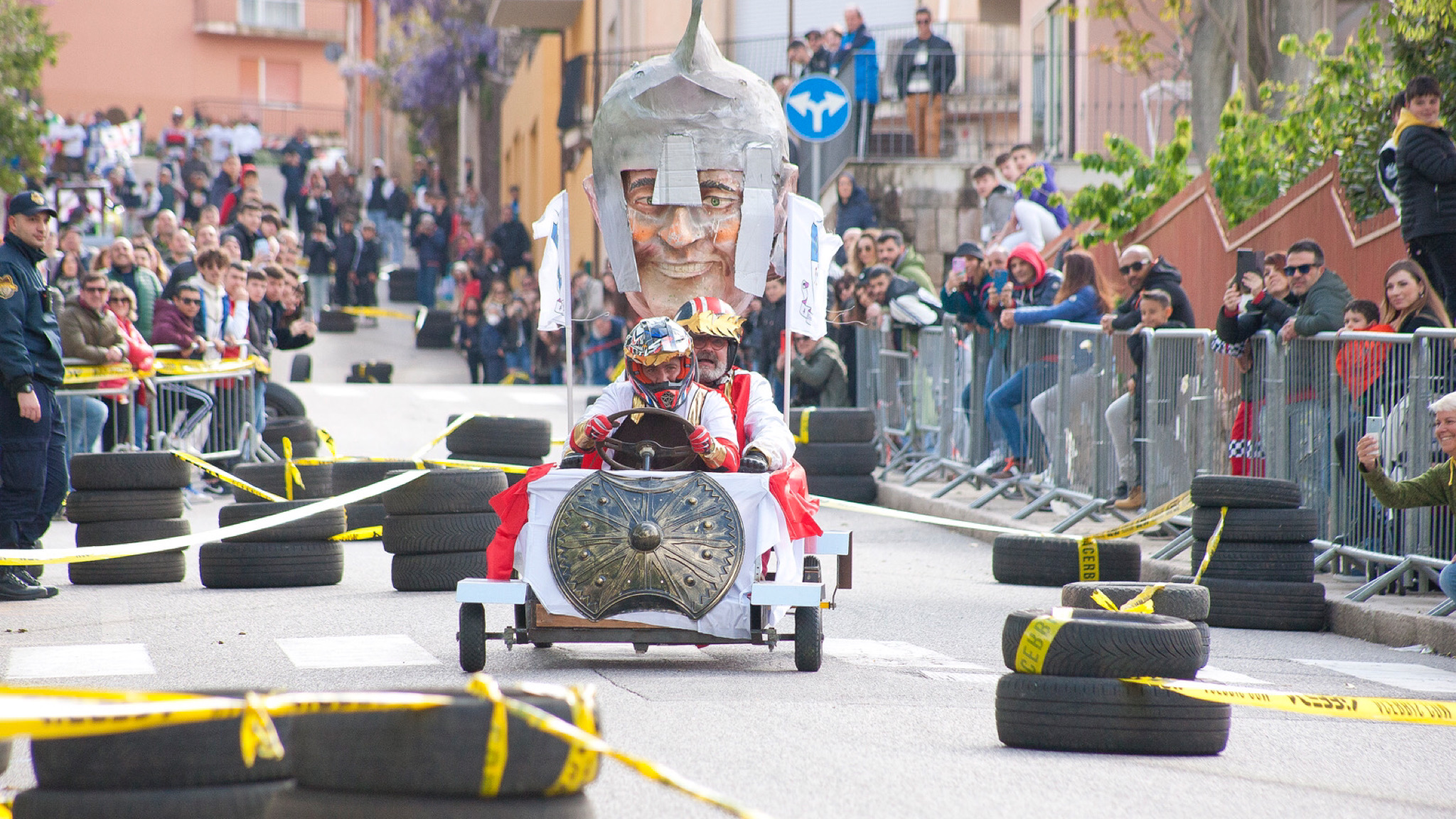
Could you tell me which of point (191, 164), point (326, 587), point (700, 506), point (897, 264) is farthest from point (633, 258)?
point (191, 164)

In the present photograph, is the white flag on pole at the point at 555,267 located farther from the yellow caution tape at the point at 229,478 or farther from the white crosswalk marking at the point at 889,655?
the white crosswalk marking at the point at 889,655

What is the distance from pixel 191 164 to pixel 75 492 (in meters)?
31.5

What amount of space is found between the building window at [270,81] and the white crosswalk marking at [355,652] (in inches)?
2788

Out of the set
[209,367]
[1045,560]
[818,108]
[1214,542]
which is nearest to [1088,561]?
[1045,560]

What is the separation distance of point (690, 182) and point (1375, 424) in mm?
4695

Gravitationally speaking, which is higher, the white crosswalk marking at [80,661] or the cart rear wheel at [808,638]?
the cart rear wheel at [808,638]

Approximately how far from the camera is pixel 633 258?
1267cm

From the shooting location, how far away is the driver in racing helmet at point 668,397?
8.23 meters

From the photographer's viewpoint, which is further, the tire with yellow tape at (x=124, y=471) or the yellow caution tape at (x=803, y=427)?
the yellow caution tape at (x=803, y=427)

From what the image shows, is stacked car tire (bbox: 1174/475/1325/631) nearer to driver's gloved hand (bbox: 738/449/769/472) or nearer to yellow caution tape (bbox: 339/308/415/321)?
driver's gloved hand (bbox: 738/449/769/472)

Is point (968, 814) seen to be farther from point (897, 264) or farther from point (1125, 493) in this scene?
point (897, 264)

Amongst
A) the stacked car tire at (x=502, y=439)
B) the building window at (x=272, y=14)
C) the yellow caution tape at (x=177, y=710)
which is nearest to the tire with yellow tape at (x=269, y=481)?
the stacked car tire at (x=502, y=439)

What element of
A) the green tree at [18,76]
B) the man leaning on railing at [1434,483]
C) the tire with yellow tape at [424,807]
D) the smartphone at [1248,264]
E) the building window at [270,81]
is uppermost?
the building window at [270,81]

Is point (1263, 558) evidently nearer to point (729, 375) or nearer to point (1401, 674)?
point (1401, 674)
